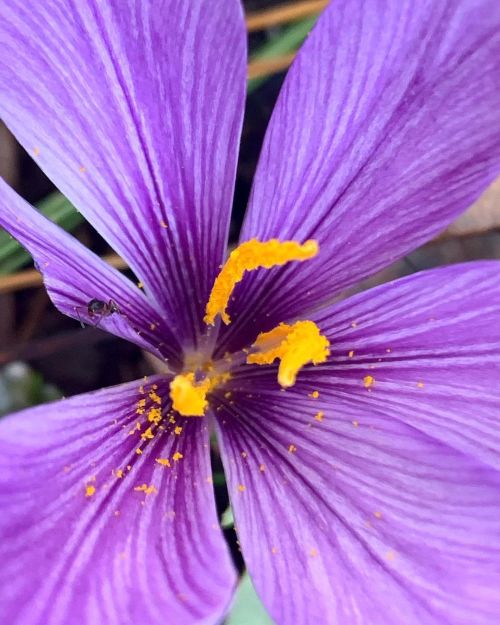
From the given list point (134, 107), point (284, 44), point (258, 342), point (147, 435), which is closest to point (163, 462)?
point (147, 435)

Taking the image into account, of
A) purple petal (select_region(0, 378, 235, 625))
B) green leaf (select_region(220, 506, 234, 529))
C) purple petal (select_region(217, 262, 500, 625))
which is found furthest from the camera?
green leaf (select_region(220, 506, 234, 529))

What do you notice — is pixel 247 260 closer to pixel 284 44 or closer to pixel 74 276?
pixel 74 276

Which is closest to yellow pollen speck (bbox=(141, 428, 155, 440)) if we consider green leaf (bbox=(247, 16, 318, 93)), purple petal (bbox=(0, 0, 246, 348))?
purple petal (bbox=(0, 0, 246, 348))

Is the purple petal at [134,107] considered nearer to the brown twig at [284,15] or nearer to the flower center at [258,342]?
the flower center at [258,342]

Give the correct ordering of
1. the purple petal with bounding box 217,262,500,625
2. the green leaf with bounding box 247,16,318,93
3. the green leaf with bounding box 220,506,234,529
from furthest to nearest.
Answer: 1. the green leaf with bounding box 247,16,318,93
2. the green leaf with bounding box 220,506,234,529
3. the purple petal with bounding box 217,262,500,625

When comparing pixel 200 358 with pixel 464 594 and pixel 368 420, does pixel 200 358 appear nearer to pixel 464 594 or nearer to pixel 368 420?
pixel 368 420

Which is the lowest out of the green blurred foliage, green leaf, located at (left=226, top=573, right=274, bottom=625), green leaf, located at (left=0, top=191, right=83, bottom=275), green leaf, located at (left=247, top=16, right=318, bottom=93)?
green leaf, located at (left=226, top=573, right=274, bottom=625)

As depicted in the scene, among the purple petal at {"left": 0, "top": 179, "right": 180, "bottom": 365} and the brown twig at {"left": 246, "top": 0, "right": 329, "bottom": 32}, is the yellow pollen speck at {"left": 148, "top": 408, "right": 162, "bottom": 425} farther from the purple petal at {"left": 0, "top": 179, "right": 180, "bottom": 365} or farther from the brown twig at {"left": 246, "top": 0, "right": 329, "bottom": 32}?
the brown twig at {"left": 246, "top": 0, "right": 329, "bottom": 32}
